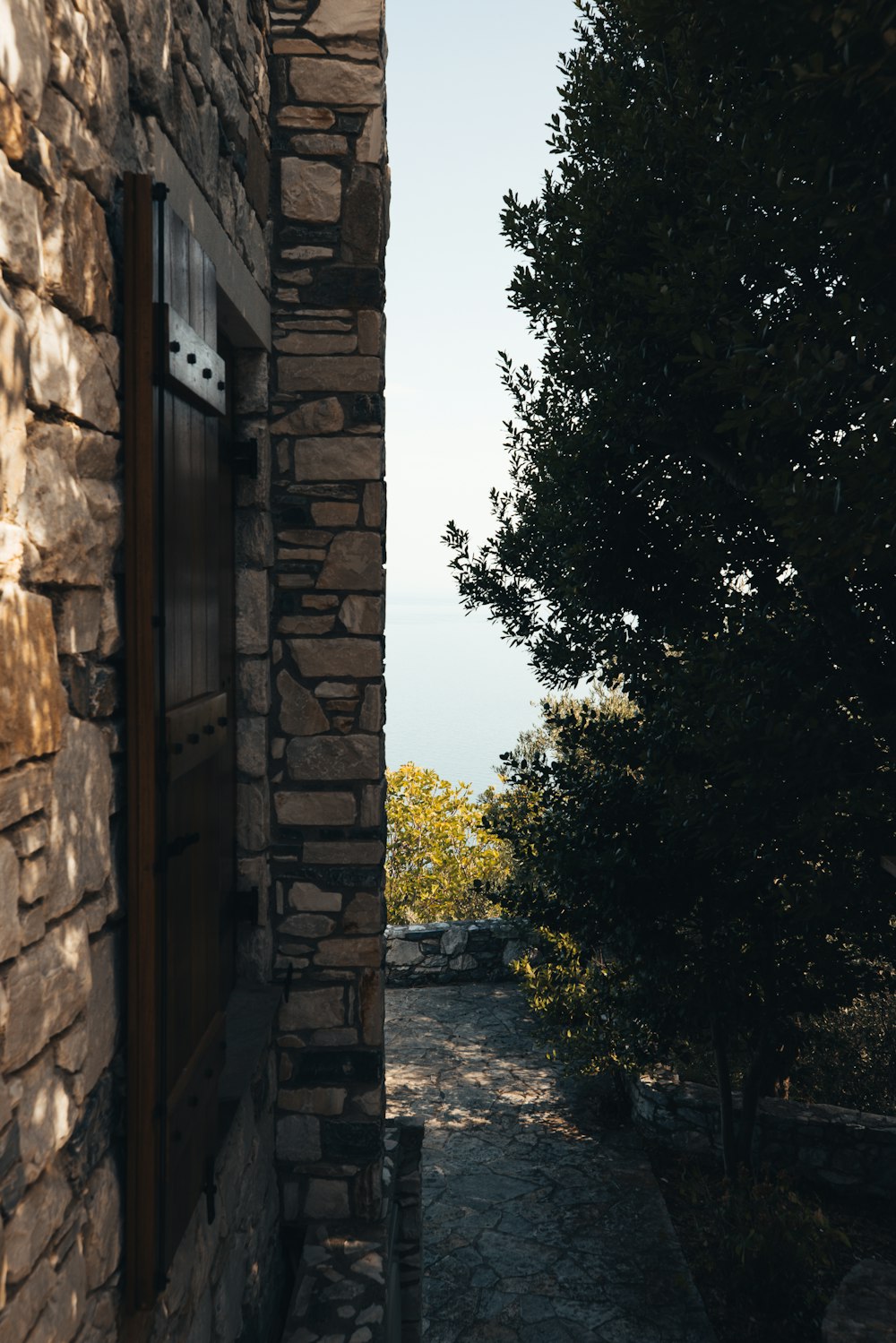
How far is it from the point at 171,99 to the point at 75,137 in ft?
2.71

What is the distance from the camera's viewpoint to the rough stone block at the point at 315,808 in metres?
4.04

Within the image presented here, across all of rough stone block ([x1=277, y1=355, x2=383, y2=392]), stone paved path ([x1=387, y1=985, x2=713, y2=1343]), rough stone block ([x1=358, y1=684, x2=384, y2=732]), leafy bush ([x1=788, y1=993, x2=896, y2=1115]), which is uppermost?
rough stone block ([x1=277, y1=355, x2=383, y2=392])

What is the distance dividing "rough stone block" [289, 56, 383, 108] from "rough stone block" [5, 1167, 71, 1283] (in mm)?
3966

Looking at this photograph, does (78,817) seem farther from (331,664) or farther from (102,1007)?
(331,664)

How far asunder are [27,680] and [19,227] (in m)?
0.67

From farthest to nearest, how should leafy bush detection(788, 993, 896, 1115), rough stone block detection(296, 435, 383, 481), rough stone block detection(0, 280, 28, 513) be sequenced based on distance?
leafy bush detection(788, 993, 896, 1115)
rough stone block detection(296, 435, 383, 481)
rough stone block detection(0, 280, 28, 513)

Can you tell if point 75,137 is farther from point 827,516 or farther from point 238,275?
point 827,516

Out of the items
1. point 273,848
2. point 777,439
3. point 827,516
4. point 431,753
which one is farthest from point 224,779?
point 431,753

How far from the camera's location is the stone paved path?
490cm

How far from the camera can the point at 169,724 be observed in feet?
7.07

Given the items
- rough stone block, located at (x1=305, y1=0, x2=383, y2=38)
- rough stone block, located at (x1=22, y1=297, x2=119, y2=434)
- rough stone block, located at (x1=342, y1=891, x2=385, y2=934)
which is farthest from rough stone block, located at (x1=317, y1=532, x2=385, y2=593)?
rough stone block, located at (x1=22, y1=297, x2=119, y2=434)

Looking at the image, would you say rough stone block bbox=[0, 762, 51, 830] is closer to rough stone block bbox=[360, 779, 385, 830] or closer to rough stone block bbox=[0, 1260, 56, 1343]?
rough stone block bbox=[0, 1260, 56, 1343]

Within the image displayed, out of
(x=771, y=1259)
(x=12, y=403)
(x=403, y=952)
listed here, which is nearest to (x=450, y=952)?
(x=403, y=952)

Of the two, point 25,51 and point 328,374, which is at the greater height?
point 328,374
